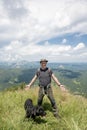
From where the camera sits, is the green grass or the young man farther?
the young man

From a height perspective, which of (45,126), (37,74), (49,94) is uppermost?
(37,74)

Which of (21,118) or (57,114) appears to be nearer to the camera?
(21,118)

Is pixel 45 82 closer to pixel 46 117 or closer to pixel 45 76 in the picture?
pixel 45 76

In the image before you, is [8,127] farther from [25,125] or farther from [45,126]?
[45,126]

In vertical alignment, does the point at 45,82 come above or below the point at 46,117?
above

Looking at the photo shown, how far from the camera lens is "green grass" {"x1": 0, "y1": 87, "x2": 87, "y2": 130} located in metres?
8.72

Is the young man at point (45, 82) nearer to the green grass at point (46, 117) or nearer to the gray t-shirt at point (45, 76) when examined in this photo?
the gray t-shirt at point (45, 76)

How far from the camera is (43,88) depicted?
11.8 meters

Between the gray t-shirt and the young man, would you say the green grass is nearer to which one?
the young man

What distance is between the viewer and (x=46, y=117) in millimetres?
11695

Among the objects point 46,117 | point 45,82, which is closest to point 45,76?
point 45,82

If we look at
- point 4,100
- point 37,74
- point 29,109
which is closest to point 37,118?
point 29,109

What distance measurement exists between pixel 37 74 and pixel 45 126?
9.28 feet

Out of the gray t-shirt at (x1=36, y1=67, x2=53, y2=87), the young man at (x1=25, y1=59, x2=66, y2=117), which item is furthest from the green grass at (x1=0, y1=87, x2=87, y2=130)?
the gray t-shirt at (x1=36, y1=67, x2=53, y2=87)
